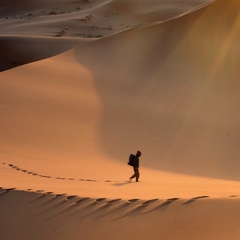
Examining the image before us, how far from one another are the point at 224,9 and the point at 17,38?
26.8 feet

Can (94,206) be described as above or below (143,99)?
below

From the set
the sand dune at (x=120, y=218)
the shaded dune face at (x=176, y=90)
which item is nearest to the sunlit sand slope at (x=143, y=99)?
the shaded dune face at (x=176, y=90)

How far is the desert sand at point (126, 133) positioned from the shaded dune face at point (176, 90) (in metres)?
0.03

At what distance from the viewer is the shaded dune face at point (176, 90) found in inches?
436

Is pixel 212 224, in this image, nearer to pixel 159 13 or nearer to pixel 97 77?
pixel 97 77

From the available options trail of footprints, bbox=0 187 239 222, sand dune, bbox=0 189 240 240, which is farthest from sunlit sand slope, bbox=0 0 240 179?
sand dune, bbox=0 189 240 240

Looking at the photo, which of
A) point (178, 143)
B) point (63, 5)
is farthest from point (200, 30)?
point (63, 5)

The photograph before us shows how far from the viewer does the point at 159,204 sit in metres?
4.64

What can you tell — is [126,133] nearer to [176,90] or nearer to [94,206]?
[176,90]

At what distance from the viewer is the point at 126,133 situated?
11680 mm

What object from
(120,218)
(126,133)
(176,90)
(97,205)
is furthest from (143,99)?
(120,218)

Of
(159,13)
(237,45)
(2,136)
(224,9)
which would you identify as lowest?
(2,136)

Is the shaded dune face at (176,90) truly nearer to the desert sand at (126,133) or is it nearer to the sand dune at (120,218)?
the desert sand at (126,133)

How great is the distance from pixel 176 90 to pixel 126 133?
11.0 ft
